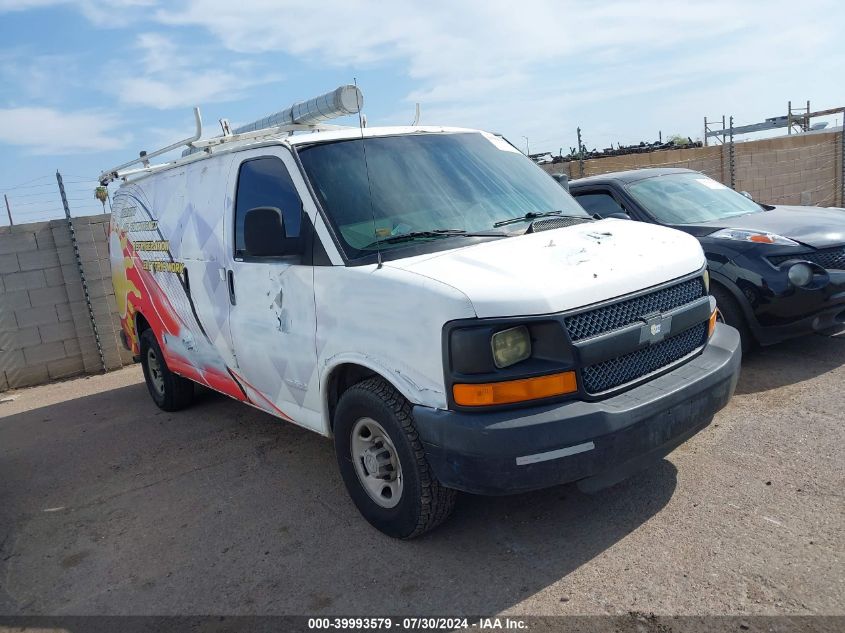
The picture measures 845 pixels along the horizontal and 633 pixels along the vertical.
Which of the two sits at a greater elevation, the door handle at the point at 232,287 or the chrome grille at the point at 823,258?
the door handle at the point at 232,287

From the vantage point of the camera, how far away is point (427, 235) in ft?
11.9

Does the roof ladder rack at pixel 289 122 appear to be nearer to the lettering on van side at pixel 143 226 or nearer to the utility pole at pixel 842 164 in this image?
the lettering on van side at pixel 143 226

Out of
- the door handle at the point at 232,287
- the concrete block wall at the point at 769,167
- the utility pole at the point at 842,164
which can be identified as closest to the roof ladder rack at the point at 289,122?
the door handle at the point at 232,287

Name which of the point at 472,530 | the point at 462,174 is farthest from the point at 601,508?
the point at 462,174

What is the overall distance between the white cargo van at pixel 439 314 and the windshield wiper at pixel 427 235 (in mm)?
16

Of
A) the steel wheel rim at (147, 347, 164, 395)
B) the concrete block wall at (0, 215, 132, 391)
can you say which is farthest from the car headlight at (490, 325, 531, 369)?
the concrete block wall at (0, 215, 132, 391)

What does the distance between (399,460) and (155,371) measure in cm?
431

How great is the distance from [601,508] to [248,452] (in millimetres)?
2784

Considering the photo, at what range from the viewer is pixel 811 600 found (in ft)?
8.77

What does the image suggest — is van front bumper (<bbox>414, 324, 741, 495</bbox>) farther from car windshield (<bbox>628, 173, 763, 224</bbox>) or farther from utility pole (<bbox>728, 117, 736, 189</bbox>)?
utility pole (<bbox>728, 117, 736, 189</bbox>)

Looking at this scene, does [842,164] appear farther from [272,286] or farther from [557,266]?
[272,286]

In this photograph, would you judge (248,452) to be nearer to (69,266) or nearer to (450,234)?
(450,234)

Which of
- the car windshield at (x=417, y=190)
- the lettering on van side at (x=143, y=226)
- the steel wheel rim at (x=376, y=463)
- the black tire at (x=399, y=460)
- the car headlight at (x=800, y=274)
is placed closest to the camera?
the black tire at (x=399, y=460)

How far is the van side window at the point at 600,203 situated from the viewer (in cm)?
655
